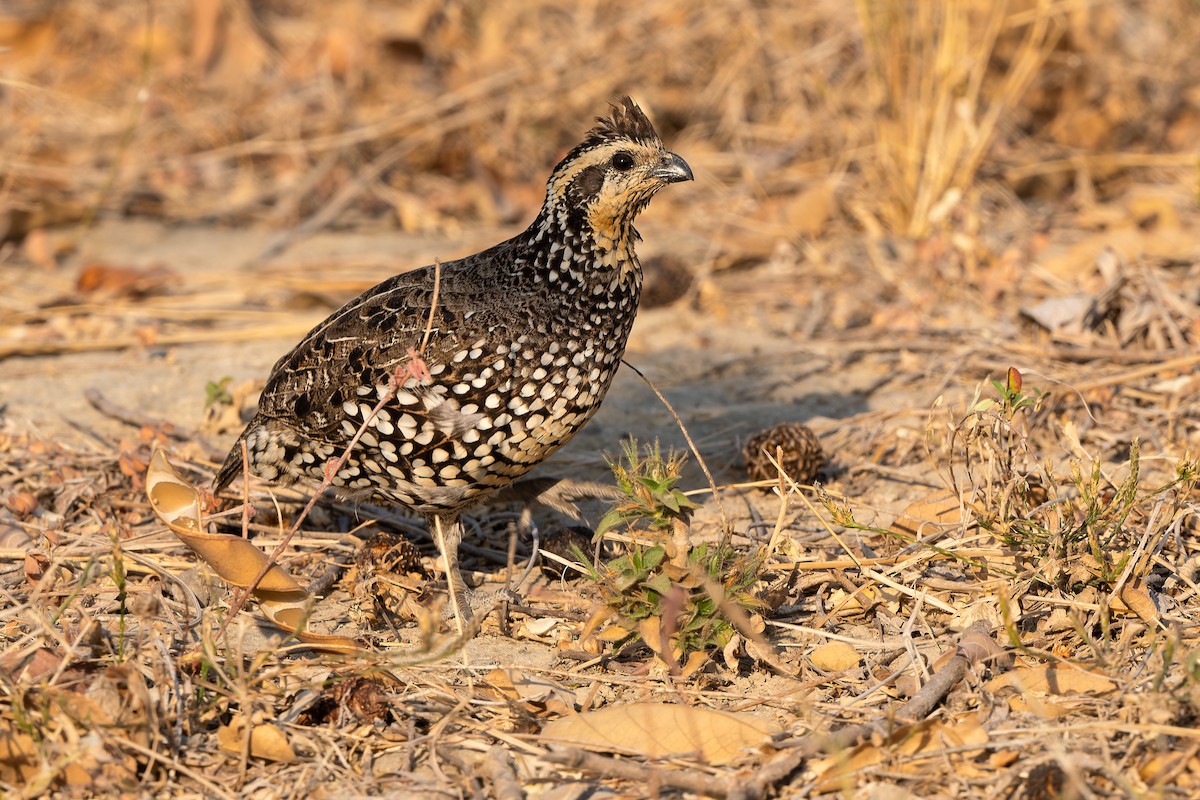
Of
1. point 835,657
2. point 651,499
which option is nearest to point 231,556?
point 651,499

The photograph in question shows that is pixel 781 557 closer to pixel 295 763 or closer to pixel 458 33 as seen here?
pixel 295 763

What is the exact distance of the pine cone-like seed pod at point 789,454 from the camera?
202 inches

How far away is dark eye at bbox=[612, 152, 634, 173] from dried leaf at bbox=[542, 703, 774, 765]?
6.29ft

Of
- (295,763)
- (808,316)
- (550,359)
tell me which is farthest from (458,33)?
(295,763)

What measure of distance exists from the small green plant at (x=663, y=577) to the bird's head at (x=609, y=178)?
3.21 feet

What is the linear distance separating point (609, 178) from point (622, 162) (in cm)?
8

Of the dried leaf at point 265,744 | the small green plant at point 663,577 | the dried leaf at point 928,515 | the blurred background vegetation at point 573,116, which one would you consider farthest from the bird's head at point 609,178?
the blurred background vegetation at point 573,116

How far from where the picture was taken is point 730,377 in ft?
21.6

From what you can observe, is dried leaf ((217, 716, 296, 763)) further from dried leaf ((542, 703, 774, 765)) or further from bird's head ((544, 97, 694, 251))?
bird's head ((544, 97, 694, 251))

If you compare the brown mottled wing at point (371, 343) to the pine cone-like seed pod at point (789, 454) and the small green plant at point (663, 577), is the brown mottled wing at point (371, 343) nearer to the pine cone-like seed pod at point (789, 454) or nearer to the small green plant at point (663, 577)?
the small green plant at point (663, 577)

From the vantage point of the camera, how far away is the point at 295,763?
360cm

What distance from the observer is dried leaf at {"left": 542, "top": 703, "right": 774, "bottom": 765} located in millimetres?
3561

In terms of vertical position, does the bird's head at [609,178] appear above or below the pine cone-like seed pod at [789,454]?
above

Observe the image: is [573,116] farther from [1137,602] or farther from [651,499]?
[1137,602]
